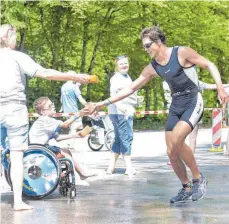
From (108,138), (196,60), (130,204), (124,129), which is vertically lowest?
(130,204)

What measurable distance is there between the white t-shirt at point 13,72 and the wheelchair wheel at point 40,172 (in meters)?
0.99

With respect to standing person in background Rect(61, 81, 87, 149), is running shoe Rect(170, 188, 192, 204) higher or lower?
lower

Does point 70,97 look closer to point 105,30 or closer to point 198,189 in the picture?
point 198,189

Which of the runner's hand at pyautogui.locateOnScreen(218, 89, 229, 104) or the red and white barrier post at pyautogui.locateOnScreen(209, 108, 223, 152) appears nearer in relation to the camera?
the runner's hand at pyautogui.locateOnScreen(218, 89, 229, 104)

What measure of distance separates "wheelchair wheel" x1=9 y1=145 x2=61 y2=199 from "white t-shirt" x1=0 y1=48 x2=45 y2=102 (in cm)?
99

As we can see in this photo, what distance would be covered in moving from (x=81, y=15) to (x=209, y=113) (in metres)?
10.8

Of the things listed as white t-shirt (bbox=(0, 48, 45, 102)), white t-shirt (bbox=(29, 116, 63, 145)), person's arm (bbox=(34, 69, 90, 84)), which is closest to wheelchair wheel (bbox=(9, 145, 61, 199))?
white t-shirt (bbox=(29, 116, 63, 145))

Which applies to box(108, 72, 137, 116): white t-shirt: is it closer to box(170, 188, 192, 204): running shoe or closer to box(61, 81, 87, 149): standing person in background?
box(170, 188, 192, 204): running shoe

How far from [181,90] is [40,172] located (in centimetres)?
193

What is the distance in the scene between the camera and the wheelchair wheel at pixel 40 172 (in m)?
9.88

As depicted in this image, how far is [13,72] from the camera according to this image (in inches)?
360

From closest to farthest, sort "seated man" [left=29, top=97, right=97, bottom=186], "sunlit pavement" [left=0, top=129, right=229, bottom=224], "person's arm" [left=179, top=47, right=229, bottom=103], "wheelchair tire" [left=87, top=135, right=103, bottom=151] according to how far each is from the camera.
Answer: "sunlit pavement" [left=0, top=129, right=229, bottom=224] < "person's arm" [left=179, top=47, right=229, bottom=103] < "seated man" [left=29, top=97, right=97, bottom=186] < "wheelchair tire" [left=87, top=135, right=103, bottom=151]

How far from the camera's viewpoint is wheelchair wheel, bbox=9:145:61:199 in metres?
9.88

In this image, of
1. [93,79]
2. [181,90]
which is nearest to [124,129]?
[181,90]
